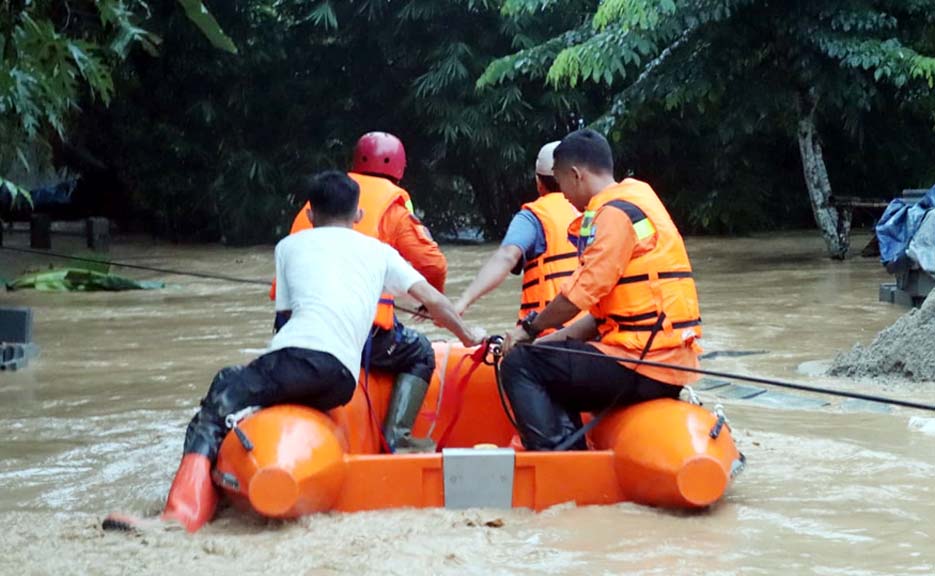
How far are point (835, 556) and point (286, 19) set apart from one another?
20.2 m

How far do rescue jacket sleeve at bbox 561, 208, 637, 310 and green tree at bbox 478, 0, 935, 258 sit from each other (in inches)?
414

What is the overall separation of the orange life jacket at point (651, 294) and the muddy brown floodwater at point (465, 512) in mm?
666


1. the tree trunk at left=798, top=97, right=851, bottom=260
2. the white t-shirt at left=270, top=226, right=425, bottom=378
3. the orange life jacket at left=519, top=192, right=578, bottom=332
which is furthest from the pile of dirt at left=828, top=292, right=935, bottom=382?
the tree trunk at left=798, top=97, right=851, bottom=260

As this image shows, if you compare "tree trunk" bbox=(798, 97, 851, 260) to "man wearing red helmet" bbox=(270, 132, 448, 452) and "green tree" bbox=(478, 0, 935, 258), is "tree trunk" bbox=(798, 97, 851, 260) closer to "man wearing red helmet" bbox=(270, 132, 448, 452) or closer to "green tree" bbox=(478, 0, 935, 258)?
"green tree" bbox=(478, 0, 935, 258)

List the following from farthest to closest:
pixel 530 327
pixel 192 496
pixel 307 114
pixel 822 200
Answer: pixel 307 114 → pixel 822 200 → pixel 530 327 → pixel 192 496

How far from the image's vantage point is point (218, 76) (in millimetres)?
23781

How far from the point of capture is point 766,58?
18250 mm

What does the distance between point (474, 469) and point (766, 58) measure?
14.0 meters

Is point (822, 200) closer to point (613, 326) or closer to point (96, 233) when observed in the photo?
point (96, 233)

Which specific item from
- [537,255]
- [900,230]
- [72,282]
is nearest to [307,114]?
[72,282]

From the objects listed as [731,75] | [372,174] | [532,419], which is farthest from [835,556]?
[731,75]

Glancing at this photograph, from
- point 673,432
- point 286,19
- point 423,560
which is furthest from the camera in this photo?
point 286,19

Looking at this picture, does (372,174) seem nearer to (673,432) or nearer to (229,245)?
(673,432)

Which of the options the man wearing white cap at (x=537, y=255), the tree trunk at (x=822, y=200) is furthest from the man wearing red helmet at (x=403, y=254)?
the tree trunk at (x=822, y=200)
